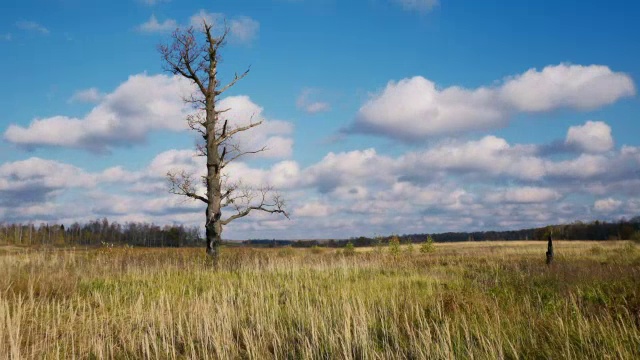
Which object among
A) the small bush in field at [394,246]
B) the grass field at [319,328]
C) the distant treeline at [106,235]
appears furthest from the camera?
the distant treeline at [106,235]

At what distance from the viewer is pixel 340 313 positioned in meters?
6.46

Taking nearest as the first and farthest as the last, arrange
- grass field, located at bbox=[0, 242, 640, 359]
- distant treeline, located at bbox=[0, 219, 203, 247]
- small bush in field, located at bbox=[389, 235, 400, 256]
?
grass field, located at bbox=[0, 242, 640, 359] → small bush in field, located at bbox=[389, 235, 400, 256] → distant treeline, located at bbox=[0, 219, 203, 247]

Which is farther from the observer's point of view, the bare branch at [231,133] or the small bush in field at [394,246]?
the small bush in field at [394,246]

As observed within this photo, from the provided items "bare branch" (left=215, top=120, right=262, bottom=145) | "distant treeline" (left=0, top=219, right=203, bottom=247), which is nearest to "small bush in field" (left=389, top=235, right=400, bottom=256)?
"bare branch" (left=215, top=120, right=262, bottom=145)

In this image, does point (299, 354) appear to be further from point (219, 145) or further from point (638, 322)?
point (219, 145)

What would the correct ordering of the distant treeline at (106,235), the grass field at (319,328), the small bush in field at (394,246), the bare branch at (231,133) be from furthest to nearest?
the distant treeline at (106,235)
the small bush in field at (394,246)
the bare branch at (231,133)
the grass field at (319,328)

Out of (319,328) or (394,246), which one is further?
(394,246)

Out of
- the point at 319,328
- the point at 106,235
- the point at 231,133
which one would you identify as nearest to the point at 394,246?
the point at 231,133

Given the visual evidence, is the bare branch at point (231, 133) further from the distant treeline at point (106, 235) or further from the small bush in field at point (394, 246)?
the distant treeline at point (106, 235)

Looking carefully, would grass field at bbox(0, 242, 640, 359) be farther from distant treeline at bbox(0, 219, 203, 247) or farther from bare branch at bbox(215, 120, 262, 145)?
distant treeline at bbox(0, 219, 203, 247)

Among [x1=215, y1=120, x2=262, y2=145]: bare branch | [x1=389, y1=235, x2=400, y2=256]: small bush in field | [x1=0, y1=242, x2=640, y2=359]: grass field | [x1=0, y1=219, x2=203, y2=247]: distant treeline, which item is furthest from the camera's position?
[x1=0, y1=219, x2=203, y2=247]: distant treeline

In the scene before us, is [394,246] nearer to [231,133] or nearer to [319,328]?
[231,133]

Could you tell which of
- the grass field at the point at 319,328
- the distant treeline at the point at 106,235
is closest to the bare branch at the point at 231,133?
the grass field at the point at 319,328

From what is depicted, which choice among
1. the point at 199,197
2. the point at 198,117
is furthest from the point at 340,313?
the point at 198,117
